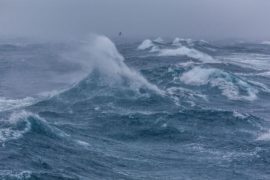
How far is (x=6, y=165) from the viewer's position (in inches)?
1449

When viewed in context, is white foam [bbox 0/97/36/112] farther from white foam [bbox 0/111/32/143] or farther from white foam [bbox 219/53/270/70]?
white foam [bbox 219/53/270/70]

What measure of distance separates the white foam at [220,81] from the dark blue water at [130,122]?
140mm

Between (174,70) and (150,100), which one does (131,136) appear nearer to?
(150,100)

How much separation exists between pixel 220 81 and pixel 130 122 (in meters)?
26.8

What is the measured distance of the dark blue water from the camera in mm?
41125

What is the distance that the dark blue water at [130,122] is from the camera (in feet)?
135

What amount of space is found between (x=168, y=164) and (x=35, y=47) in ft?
333

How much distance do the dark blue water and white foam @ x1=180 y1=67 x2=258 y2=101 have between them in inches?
5.5

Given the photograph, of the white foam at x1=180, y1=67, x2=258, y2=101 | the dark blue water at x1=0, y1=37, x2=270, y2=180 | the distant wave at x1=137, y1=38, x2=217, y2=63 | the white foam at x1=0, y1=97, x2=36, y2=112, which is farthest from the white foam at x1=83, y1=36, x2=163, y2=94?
the distant wave at x1=137, y1=38, x2=217, y2=63

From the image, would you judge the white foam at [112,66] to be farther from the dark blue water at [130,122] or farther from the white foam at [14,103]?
the white foam at [14,103]

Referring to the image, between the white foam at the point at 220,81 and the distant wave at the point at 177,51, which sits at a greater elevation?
the distant wave at the point at 177,51

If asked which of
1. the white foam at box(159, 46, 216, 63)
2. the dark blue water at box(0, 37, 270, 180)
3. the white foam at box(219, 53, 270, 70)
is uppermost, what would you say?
the white foam at box(159, 46, 216, 63)

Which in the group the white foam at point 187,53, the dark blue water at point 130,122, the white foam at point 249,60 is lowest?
the dark blue water at point 130,122

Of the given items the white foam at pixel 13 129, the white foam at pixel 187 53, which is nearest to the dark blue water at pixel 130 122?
the white foam at pixel 13 129
